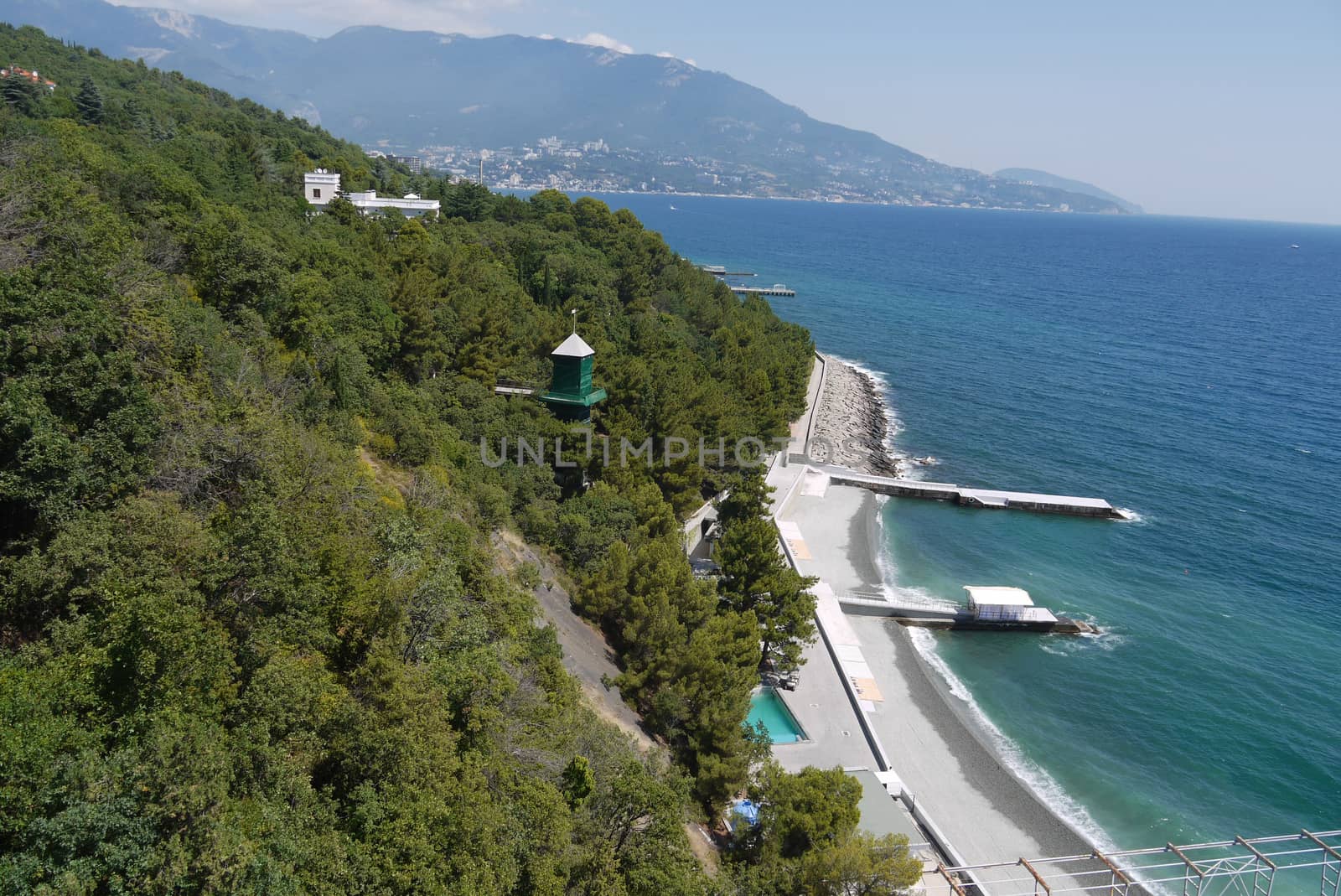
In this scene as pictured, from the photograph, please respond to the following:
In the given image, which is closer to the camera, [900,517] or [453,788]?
[453,788]

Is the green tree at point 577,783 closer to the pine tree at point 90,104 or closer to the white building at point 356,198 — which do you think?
the white building at point 356,198

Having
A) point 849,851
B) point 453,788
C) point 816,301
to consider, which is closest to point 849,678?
point 849,851

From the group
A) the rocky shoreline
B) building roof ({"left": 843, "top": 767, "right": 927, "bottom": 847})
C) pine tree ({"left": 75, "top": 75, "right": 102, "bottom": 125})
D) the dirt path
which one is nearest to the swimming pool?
building roof ({"left": 843, "top": 767, "right": 927, "bottom": 847})

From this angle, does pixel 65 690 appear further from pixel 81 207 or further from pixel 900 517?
pixel 900 517

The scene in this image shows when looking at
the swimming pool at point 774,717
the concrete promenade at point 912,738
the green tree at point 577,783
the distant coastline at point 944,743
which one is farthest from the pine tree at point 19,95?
the green tree at point 577,783

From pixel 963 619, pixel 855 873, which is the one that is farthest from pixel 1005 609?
pixel 855 873

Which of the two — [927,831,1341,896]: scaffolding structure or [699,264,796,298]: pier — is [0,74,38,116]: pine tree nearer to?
[927,831,1341,896]: scaffolding structure
